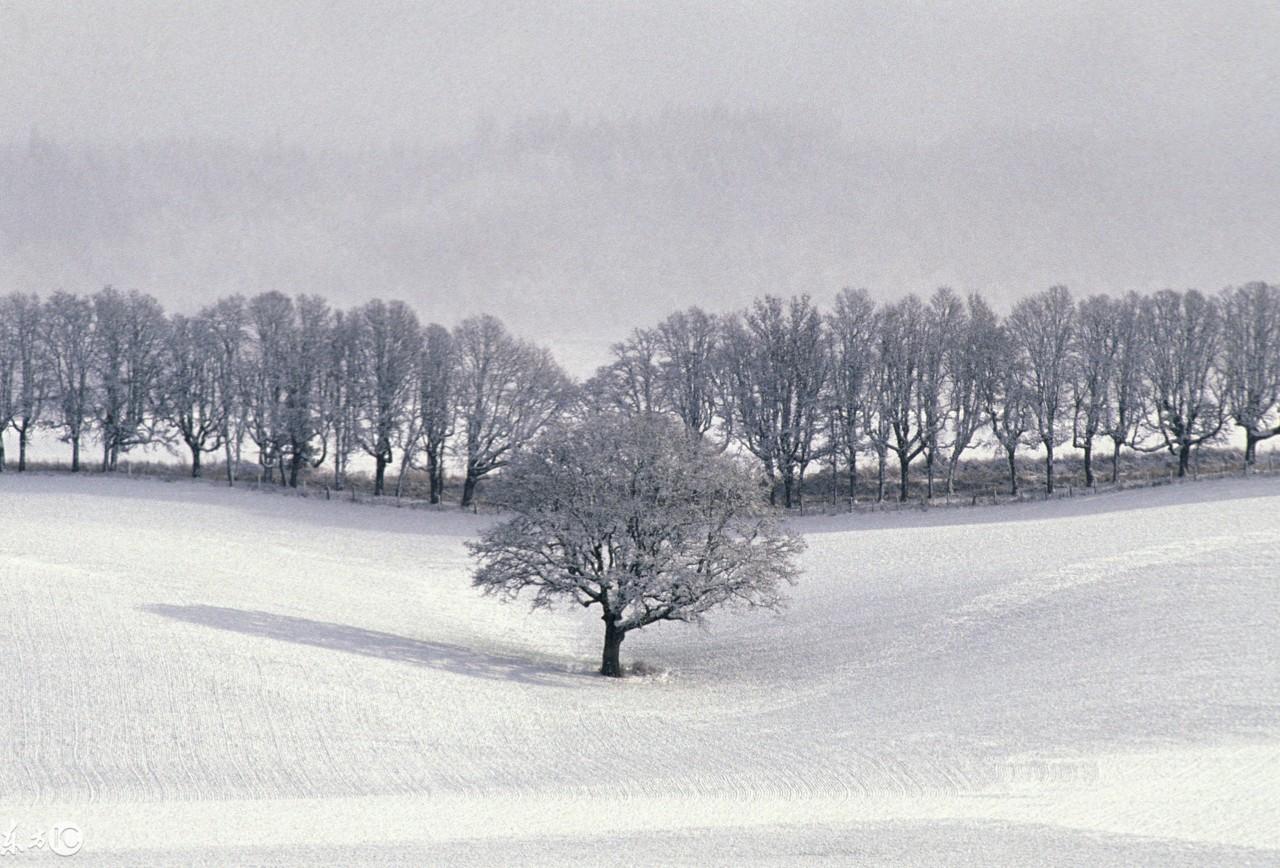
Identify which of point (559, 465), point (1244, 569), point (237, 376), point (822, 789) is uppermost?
point (237, 376)

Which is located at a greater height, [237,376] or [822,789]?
[237,376]

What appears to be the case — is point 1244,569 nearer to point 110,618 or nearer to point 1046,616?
point 1046,616

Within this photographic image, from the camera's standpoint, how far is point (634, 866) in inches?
675

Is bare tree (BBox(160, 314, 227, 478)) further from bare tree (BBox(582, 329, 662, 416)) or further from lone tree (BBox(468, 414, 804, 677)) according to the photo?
lone tree (BBox(468, 414, 804, 677))

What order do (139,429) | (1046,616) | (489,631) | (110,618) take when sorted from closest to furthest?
(110,618), (1046,616), (489,631), (139,429)

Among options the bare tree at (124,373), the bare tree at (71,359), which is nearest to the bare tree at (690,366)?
the bare tree at (124,373)

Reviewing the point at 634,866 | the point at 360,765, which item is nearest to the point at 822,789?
the point at 634,866

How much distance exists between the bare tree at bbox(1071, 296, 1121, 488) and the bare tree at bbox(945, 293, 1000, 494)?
5384mm

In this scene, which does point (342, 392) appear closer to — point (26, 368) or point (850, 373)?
point (26, 368)

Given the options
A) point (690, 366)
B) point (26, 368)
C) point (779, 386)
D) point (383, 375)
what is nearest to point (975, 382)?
point (779, 386)

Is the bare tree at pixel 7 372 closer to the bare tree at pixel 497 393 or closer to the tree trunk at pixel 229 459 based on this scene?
the tree trunk at pixel 229 459

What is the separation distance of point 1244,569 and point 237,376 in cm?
6097

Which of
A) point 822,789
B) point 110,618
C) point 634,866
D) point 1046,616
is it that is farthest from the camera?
point 1046,616

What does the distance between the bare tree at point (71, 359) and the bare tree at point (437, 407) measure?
859 inches
